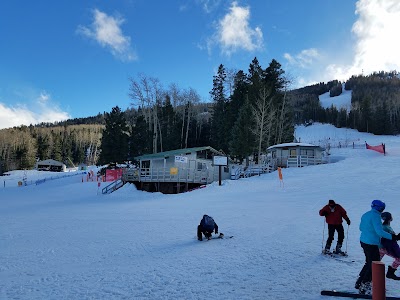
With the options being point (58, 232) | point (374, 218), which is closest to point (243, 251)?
point (374, 218)

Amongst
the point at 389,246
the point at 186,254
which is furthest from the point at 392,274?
the point at 186,254

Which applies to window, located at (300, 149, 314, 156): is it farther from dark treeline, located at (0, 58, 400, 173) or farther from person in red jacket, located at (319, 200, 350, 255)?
person in red jacket, located at (319, 200, 350, 255)

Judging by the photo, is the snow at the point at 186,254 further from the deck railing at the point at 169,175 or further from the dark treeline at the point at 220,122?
the dark treeline at the point at 220,122

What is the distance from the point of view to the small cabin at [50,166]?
86637 mm

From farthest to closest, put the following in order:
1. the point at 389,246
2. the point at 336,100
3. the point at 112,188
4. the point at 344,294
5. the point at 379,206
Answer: the point at 336,100
the point at 112,188
the point at 389,246
the point at 379,206
the point at 344,294

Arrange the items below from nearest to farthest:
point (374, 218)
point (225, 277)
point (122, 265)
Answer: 1. point (374, 218)
2. point (225, 277)
3. point (122, 265)

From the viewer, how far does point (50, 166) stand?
292ft

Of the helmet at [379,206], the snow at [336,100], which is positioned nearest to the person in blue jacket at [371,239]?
the helmet at [379,206]

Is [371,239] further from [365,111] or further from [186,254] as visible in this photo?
[365,111]

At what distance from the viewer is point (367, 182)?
22156mm

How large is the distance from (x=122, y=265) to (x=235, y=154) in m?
34.0

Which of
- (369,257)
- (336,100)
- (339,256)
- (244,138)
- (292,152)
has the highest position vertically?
(336,100)

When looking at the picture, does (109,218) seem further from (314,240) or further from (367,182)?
(367,182)

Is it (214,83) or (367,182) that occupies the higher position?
(214,83)
